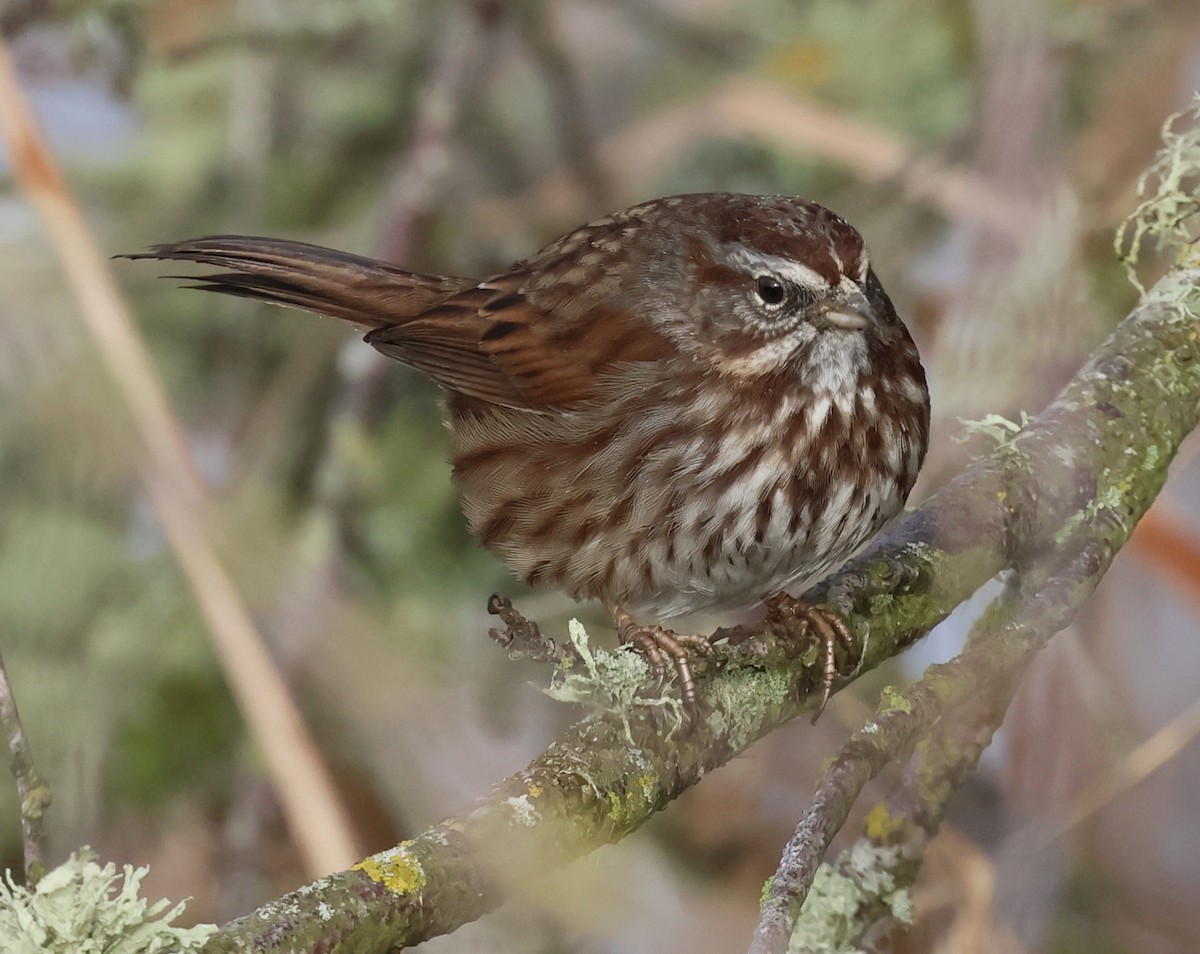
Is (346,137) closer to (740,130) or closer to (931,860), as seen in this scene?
(740,130)

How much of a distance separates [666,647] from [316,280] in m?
1.24

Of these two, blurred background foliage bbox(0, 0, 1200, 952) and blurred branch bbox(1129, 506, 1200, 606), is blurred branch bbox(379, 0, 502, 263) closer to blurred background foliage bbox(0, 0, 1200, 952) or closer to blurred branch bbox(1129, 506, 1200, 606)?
blurred background foliage bbox(0, 0, 1200, 952)

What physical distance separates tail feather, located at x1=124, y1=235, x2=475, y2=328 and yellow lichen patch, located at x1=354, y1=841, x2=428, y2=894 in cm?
161

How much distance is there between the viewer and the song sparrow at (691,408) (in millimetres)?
2469

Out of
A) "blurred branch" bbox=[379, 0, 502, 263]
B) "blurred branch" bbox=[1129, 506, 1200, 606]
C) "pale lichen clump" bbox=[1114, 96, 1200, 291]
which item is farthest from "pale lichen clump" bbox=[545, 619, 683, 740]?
"blurred branch" bbox=[379, 0, 502, 263]

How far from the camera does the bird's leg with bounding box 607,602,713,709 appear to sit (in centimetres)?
204

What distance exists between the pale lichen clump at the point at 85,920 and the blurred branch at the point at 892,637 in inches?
1.8

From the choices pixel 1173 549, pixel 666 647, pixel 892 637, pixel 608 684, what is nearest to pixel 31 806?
pixel 608 684

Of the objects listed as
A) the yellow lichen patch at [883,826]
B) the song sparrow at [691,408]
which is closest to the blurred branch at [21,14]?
the song sparrow at [691,408]

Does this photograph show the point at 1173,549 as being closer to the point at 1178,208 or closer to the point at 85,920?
the point at 1178,208

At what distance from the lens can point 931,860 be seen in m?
2.93

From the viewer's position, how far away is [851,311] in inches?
97.0

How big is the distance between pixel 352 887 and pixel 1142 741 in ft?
7.57

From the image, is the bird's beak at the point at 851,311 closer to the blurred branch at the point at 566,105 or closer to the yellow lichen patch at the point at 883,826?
the yellow lichen patch at the point at 883,826
